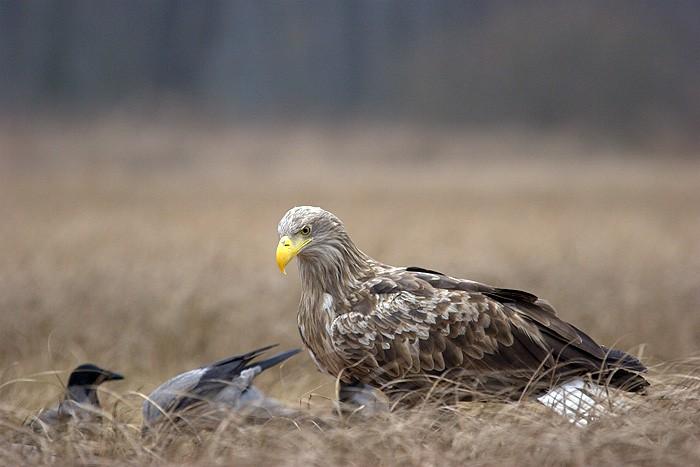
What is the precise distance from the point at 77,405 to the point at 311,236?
1.45 m

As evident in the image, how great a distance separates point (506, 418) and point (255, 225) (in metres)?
8.76

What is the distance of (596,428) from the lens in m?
3.72

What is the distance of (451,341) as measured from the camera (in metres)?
4.29

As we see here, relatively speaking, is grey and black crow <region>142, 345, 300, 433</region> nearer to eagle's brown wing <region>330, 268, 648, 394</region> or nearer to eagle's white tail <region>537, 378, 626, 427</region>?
eagle's brown wing <region>330, 268, 648, 394</region>

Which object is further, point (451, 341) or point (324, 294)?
point (324, 294)

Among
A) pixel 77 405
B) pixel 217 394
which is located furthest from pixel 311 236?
pixel 77 405

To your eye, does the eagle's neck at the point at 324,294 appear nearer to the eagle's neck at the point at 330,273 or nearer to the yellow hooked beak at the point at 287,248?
the eagle's neck at the point at 330,273

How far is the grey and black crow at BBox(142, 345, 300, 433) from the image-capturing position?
4.24 meters

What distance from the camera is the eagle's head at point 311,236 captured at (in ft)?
14.2

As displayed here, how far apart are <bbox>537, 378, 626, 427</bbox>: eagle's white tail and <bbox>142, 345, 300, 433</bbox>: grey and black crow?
123 cm

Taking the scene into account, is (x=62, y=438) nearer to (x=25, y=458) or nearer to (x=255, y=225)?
(x=25, y=458)

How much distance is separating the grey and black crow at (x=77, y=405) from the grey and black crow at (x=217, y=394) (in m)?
0.30

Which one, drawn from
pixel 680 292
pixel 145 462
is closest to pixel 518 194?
pixel 680 292

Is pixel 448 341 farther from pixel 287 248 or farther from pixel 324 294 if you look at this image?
pixel 287 248
